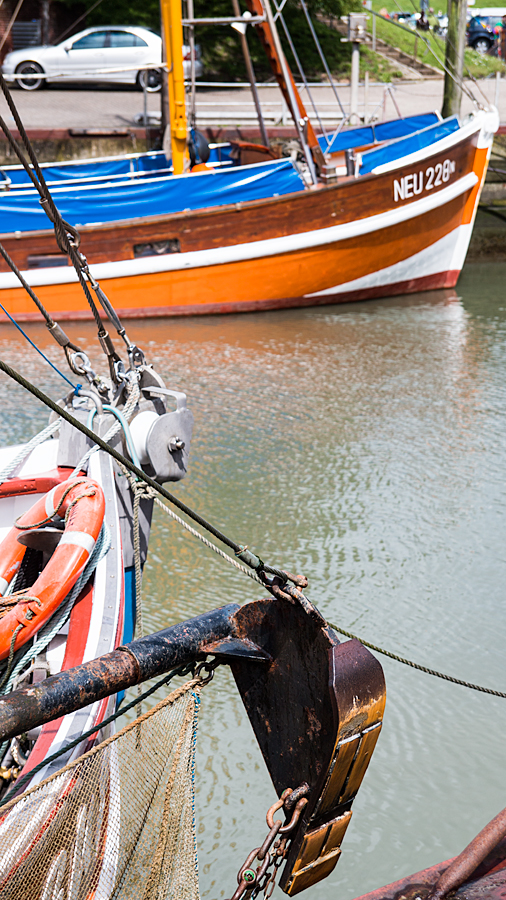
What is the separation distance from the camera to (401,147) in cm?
1133

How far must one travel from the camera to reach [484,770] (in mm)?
3023

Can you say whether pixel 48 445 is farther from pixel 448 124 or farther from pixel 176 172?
pixel 448 124

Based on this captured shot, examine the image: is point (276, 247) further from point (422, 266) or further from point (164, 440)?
point (164, 440)

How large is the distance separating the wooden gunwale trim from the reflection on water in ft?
3.22

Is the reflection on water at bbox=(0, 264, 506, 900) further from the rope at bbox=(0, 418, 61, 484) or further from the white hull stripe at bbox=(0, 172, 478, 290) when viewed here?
the rope at bbox=(0, 418, 61, 484)

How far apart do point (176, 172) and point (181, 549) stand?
666 centimetres

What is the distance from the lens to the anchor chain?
1566 mm

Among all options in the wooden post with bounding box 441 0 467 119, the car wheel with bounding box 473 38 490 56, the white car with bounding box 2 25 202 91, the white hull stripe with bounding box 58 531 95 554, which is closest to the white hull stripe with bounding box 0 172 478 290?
the wooden post with bounding box 441 0 467 119

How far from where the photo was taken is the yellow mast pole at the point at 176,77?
9062 mm

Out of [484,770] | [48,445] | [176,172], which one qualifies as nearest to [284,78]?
[176,172]

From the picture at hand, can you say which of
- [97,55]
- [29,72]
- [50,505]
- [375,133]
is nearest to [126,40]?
[97,55]

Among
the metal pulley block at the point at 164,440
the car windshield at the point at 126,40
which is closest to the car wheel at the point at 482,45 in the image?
the car windshield at the point at 126,40

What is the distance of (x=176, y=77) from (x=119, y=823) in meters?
8.94

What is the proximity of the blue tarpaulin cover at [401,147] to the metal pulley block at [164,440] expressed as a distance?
8489 mm
